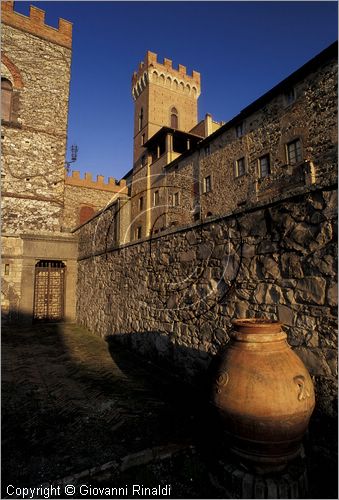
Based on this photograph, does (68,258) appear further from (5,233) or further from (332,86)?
(332,86)

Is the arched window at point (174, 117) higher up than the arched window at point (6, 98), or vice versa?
the arched window at point (174, 117)

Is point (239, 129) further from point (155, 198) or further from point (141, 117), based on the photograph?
point (141, 117)

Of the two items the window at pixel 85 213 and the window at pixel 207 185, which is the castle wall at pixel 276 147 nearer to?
the window at pixel 207 185

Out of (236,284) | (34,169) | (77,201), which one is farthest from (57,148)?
(236,284)

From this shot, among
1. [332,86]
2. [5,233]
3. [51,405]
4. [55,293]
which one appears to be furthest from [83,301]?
[332,86]

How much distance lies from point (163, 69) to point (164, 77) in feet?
3.08

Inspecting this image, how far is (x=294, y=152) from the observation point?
1166 cm

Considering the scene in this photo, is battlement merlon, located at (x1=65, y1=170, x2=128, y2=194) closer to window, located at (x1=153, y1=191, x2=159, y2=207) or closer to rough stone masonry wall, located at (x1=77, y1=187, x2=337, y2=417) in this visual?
window, located at (x1=153, y1=191, x2=159, y2=207)

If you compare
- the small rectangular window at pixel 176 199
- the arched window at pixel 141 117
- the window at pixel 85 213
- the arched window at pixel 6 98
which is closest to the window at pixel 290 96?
the small rectangular window at pixel 176 199

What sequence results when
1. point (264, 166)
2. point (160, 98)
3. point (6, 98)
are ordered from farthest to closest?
point (160, 98)
point (264, 166)
point (6, 98)

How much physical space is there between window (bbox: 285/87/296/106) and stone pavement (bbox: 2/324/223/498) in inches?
470

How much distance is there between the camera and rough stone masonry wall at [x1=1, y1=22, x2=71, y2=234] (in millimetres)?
11172

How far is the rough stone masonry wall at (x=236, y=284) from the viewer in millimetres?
2625

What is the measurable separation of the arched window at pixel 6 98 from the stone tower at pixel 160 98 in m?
18.4
